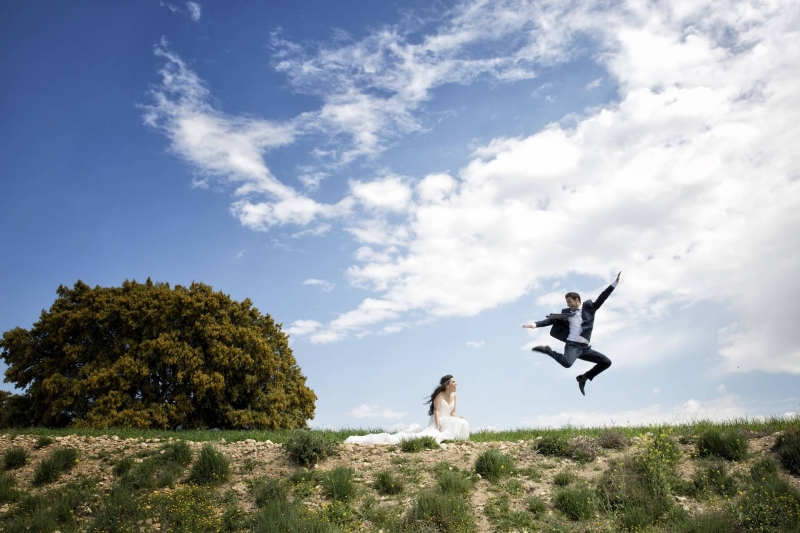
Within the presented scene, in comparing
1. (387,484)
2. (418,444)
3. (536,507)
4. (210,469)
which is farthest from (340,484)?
(536,507)

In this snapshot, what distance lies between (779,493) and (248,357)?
17182 millimetres

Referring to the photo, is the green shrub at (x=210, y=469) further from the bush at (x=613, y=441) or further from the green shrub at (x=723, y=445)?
the green shrub at (x=723, y=445)

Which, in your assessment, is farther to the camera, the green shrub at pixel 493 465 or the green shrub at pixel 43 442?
the green shrub at pixel 43 442

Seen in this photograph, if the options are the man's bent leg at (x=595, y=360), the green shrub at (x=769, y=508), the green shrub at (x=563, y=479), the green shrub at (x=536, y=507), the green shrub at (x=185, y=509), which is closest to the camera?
the green shrub at (x=769, y=508)

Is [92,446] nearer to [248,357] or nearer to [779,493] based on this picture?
[248,357]

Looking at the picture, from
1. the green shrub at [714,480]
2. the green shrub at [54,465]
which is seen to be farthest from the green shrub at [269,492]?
the green shrub at [714,480]

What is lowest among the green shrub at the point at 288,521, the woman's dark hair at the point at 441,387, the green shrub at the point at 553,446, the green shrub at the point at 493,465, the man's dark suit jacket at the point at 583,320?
the green shrub at the point at 288,521

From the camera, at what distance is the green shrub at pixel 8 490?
1184 cm

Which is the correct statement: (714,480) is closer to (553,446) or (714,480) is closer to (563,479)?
(563,479)

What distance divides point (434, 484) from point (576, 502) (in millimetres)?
2433

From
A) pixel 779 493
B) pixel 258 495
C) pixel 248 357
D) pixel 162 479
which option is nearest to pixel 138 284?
pixel 248 357

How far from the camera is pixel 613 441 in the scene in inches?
462

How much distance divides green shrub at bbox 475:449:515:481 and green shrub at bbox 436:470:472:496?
52 cm

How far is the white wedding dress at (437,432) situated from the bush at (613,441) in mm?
3249
